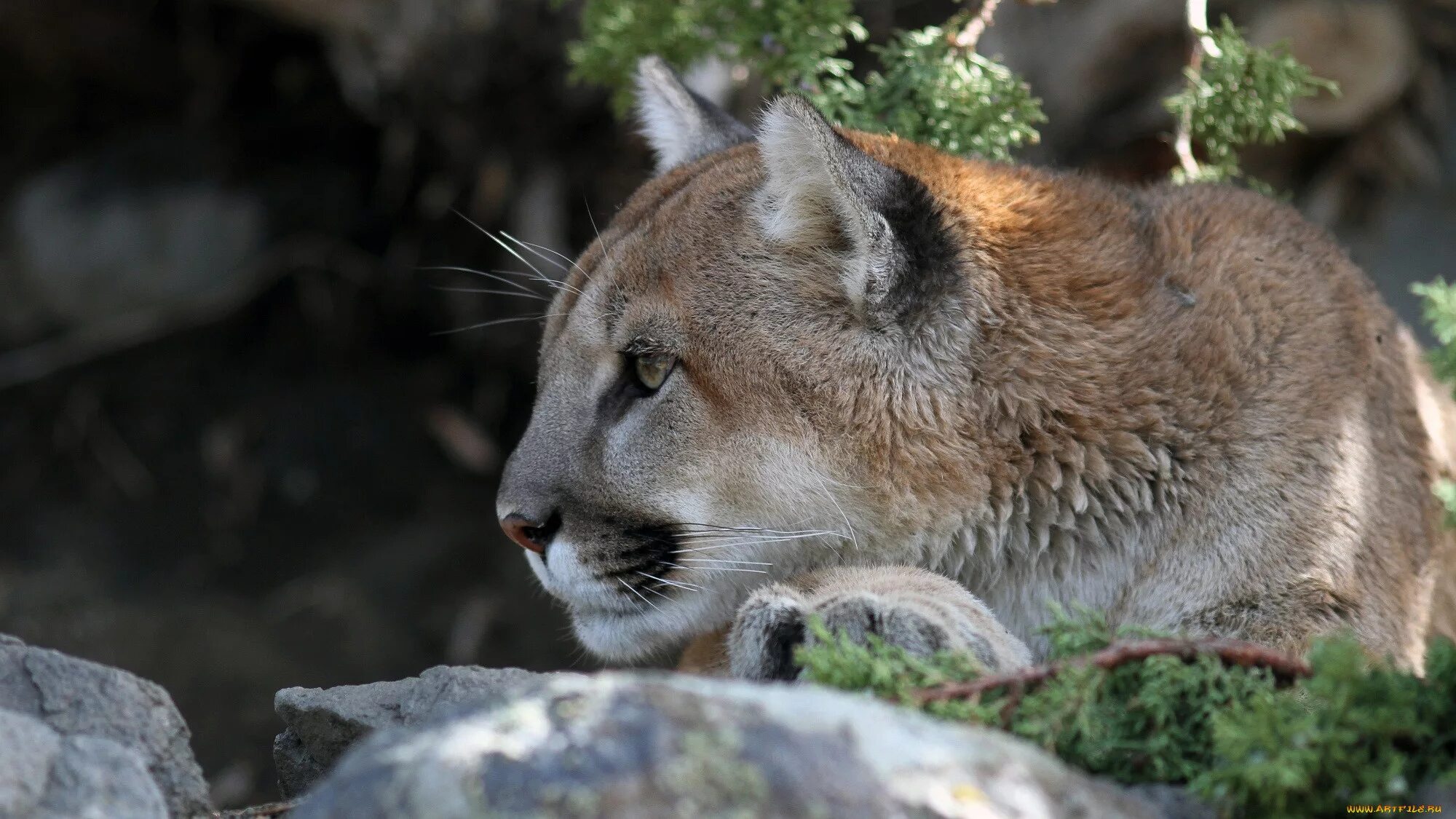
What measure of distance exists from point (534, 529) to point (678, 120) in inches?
64.1

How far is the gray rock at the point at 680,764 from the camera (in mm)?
1701

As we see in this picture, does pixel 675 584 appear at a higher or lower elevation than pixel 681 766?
lower

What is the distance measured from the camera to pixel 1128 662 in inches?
92.8

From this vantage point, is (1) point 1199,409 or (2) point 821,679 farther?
(1) point 1199,409

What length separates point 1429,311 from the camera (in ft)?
8.87

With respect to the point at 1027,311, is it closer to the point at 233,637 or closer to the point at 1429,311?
the point at 1429,311

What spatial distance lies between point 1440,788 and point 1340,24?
→ 18.4 feet

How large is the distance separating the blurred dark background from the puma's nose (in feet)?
11.7

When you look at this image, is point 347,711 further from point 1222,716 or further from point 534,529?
point 1222,716

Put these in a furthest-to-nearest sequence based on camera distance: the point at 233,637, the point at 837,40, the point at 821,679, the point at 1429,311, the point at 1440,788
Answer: the point at 233,637 → the point at 837,40 → the point at 1429,311 → the point at 821,679 → the point at 1440,788

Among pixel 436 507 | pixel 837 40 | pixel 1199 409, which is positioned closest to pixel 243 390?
pixel 436 507

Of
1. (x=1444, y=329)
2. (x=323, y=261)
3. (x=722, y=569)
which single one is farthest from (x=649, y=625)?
(x=323, y=261)

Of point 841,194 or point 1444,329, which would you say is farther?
point 841,194

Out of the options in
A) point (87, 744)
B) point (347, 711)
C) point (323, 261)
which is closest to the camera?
point (87, 744)
